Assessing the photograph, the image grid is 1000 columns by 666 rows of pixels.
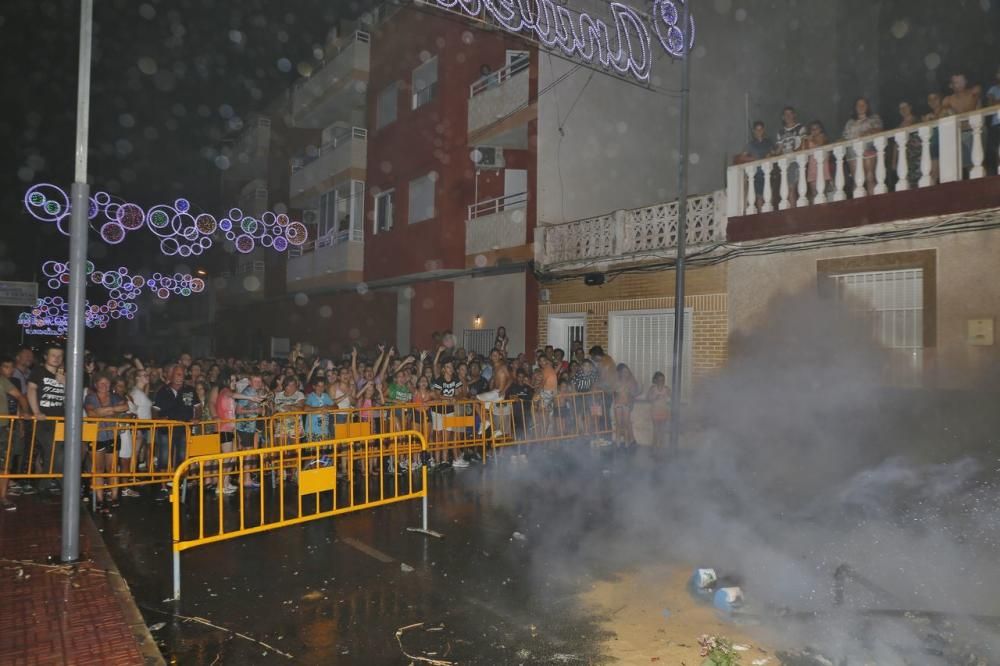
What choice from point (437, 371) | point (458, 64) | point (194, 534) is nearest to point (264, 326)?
point (458, 64)

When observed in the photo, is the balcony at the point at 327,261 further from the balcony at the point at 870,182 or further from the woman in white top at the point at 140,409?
the balcony at the point at 870,182

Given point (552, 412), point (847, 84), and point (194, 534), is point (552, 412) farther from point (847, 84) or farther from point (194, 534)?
point (847, 84)

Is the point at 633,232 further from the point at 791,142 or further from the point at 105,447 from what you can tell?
the point at 105,447

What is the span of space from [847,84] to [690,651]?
42.8 ft

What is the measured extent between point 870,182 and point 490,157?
963 cm

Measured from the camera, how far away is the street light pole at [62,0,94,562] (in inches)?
224

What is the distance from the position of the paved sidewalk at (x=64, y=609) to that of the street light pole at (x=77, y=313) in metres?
0.34

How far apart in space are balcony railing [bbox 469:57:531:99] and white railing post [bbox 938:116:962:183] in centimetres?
968

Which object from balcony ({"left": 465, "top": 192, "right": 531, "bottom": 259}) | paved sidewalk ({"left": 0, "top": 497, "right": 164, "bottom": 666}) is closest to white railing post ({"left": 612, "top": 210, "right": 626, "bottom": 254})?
balcony ({"left": 465, "top": 192, "right": 531, "bottom": 259})

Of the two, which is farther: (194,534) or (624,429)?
(624,429)

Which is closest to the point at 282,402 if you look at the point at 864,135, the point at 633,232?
the point at 633,232

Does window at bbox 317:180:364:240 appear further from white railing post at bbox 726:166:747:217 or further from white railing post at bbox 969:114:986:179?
white railing post at bbox 969:114:986:179

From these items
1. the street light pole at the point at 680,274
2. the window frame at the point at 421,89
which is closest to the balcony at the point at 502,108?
the window frame at the point at 421,89

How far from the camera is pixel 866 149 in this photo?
955cm
